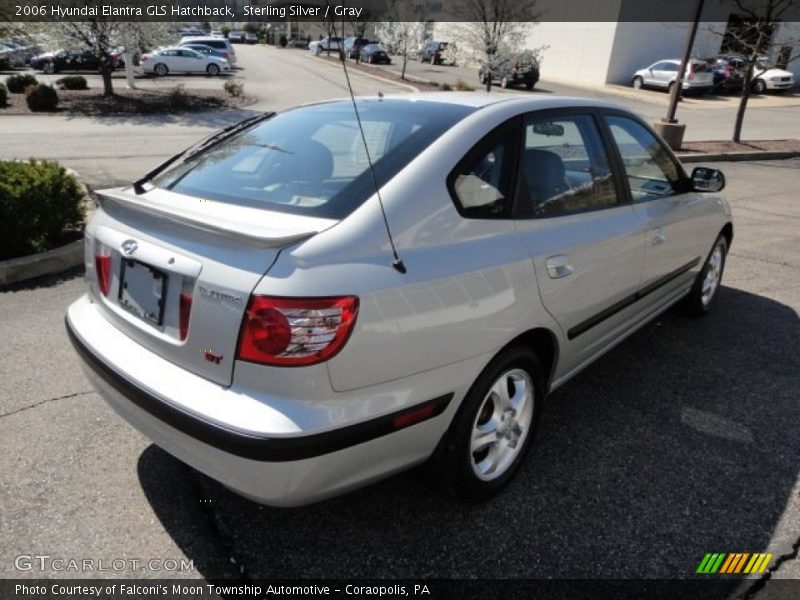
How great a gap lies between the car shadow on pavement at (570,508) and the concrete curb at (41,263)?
9.68 feet

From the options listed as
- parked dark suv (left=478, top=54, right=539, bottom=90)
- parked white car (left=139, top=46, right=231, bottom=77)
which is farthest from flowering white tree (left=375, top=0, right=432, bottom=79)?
parked white car (left=139, top=46, right=231, bottom=77)

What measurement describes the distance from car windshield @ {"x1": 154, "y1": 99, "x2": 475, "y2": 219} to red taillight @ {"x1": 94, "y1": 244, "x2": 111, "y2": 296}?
0.38 m

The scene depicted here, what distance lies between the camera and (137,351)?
90.7 inches

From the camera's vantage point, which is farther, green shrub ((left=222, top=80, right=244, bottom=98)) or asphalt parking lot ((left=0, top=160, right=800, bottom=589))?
green shrub ((left=222, top=80, right=244, bottom=98))

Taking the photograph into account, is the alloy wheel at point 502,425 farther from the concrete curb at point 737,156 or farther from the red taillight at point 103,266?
the concrete curb at point 737,156

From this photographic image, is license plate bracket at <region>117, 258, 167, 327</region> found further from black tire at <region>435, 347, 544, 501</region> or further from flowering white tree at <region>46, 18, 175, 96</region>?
flowering white tree at <region>46, 18, 175, 96</region>

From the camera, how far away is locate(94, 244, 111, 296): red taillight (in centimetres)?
247

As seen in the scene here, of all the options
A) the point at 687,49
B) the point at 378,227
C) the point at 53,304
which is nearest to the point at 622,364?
the point at 378,227

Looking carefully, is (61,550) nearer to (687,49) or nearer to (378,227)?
(378,227)

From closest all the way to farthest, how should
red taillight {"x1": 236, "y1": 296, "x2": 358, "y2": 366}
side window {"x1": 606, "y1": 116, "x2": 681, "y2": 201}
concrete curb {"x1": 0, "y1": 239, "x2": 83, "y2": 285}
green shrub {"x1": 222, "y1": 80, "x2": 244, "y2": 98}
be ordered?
red taillight {"x1": 236, "y1": 296, "x2": 358, "y2": 366}, side window {"x1": 606, "y1": 116, "x2": 681, "y2": 201}, concrete curb {"x1": 0, "y1": 239, "x2": 83, "y2": 285}, green shrub {"x1": 222, "y1": 80, "x2": 244, "y2": 98}

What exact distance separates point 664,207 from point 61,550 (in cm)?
352

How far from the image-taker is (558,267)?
268 centimetres

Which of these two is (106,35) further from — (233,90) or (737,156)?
(737,156)

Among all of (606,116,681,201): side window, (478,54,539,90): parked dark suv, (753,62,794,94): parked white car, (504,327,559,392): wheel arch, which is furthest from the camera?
(753,62,794,94): parked white car
